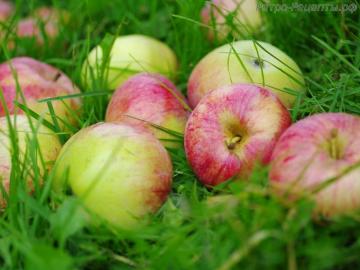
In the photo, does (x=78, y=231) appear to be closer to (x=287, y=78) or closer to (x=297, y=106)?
(x=297, y=106)

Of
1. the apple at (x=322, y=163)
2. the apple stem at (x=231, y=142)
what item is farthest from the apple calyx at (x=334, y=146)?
the apple stem at (x=231, y=142)

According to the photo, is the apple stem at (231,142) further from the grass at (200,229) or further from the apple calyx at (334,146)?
the apple calyx at (334,146)

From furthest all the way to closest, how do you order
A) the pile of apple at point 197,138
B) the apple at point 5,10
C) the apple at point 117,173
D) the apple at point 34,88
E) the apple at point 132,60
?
the apple at point 5,10
the apple at point 132,60
the apple at point 34,88
the apple at point 117,173
the pile of apple at point 197,138

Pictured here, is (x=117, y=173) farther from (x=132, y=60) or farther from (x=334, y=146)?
(x=132, y=60)

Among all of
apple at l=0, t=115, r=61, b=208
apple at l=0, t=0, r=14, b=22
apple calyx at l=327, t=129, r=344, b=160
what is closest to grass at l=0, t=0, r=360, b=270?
apple at l=0, t=115, r=61, b=208

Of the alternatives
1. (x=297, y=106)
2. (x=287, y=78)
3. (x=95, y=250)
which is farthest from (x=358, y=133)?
(x=95, y=250)
